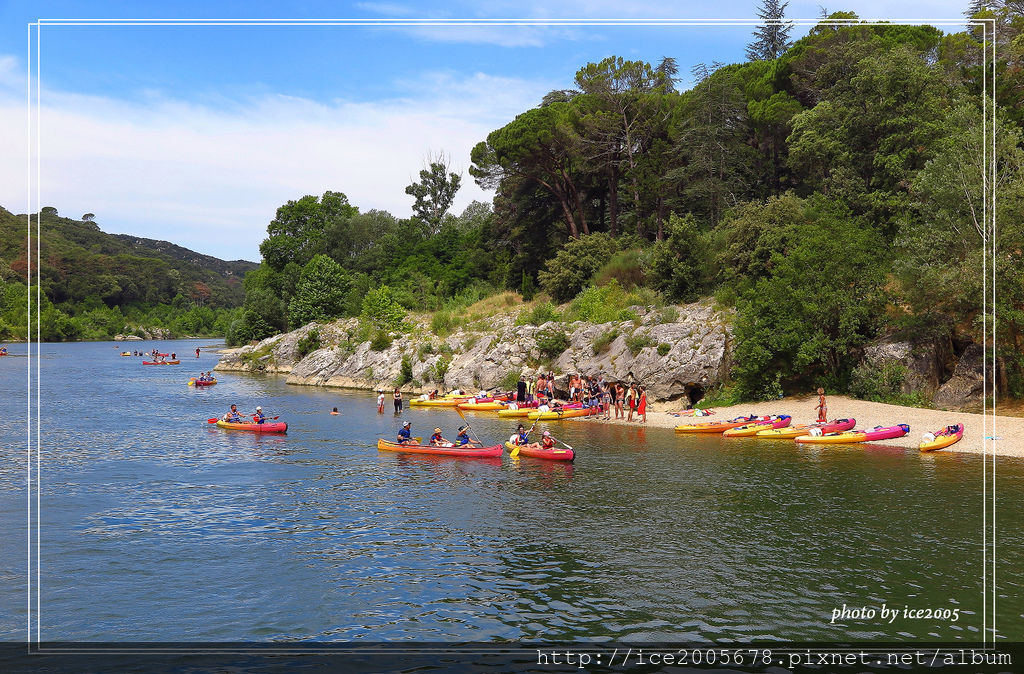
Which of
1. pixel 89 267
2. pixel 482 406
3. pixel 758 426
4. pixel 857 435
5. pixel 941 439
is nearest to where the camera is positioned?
Result: pixel 941 439

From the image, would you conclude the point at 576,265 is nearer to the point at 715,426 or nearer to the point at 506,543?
the point at 715,426

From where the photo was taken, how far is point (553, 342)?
180ft

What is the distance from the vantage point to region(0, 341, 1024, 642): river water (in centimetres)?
1513

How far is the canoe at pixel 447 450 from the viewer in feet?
108

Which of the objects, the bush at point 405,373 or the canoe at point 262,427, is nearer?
the canoe at point 262,427

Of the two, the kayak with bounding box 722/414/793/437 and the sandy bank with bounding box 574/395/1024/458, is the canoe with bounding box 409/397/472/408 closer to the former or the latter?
the sandy bank with bounding box 574/395/1024/458

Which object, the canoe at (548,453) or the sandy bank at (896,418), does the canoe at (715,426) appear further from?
the canoe at (548,453)

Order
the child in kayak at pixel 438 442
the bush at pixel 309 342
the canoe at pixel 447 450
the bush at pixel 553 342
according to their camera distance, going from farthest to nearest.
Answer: the bush at pixel 309 342 < the bush at pixel 553 342 < the child in kayak at pixel 438 442 < the canoe at pixel 447 450

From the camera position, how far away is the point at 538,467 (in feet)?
102

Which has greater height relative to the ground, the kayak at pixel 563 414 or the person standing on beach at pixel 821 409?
the person standing on beach at pixel 821 409

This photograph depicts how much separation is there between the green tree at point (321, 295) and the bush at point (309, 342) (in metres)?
4.32

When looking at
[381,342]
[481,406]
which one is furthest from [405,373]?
[481,406]

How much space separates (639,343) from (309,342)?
154ft

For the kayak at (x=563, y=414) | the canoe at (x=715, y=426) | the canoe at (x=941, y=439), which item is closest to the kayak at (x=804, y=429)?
the canoe at (x=715, y=426)
